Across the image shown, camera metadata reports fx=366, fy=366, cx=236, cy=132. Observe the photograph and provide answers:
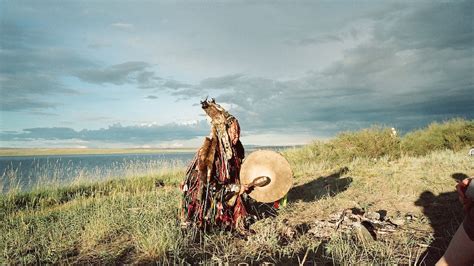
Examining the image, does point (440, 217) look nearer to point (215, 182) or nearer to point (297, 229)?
point (297, 229)

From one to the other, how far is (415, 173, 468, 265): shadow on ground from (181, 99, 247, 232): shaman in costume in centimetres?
278

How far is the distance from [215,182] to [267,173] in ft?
2.92

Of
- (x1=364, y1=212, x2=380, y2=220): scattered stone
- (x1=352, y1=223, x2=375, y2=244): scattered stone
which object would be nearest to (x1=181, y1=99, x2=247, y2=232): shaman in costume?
(x1=352, y1=223, x2=375, y2=244): scattered stone

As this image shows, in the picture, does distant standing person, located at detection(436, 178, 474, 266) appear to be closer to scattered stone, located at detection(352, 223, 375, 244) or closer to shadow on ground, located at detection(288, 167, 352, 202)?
scattered stone, located at detection(352, 223, 375, 244)

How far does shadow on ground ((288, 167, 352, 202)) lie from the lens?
28.0 feet

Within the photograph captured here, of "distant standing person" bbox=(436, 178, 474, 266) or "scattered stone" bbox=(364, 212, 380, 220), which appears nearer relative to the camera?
"distant standing person" bbox=(436, 178, 474, 266)

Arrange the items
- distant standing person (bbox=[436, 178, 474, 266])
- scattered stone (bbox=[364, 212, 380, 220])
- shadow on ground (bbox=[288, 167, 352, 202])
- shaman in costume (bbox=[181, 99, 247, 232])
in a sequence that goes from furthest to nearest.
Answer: shadow on ground (bbox=[288, 167, 352, 202]), scattered stone (bbox=[364, 212, 380, 220]), shaman in costume (bbox=[181, 99, 247, 232]), distant standing person (bbox=[436, 178, 474, 266])

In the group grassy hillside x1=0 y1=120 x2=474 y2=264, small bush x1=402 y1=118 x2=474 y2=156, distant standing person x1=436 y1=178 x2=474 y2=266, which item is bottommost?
grassy hillside x1=0 y1=120 x2=474 y2=264

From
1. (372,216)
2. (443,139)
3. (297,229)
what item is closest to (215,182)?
(297,229)

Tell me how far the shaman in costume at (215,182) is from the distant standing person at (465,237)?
3.31 metres

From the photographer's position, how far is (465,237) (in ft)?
9.98

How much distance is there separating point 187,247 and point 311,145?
16.2 meters

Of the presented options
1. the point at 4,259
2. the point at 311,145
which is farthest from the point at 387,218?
the point at 311,145

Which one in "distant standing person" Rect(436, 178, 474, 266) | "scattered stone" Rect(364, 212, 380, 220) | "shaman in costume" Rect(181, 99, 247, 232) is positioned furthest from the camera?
"scattered stone" Rect(364, 212, 380, 220)
